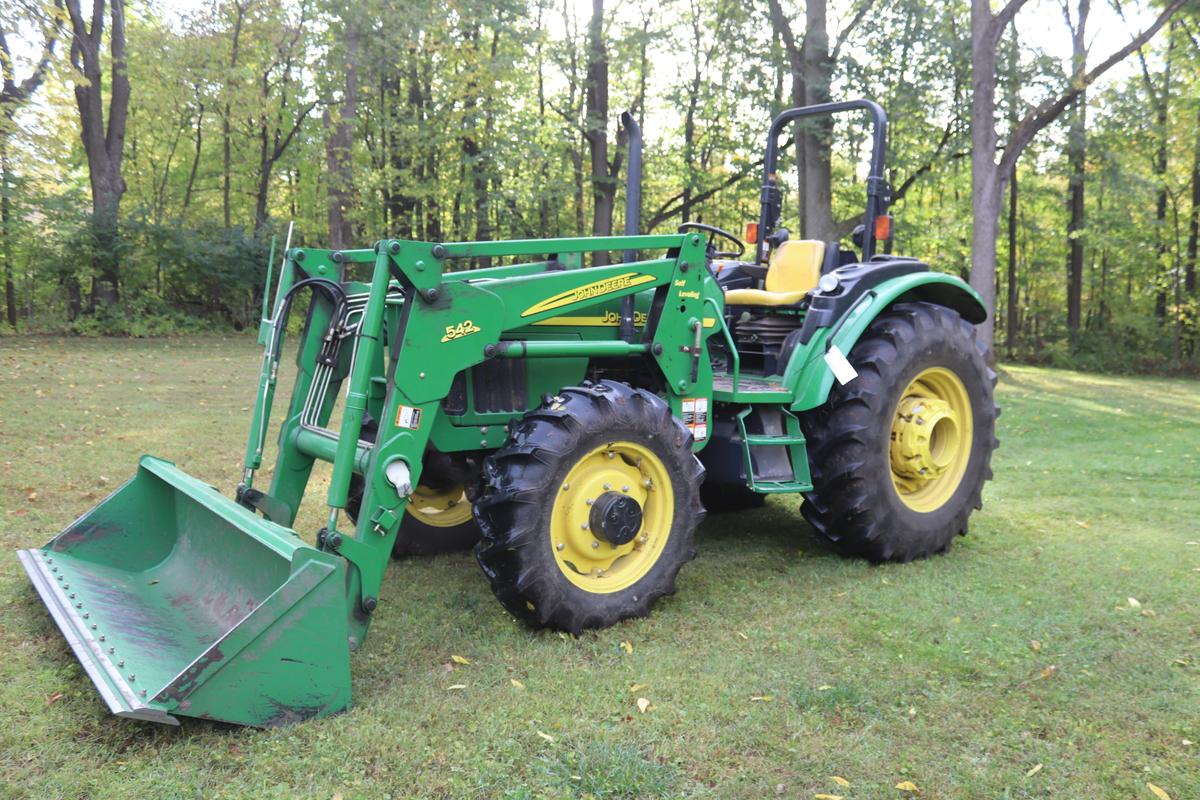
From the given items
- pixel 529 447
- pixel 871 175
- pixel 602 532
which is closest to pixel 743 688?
pixel 602 532

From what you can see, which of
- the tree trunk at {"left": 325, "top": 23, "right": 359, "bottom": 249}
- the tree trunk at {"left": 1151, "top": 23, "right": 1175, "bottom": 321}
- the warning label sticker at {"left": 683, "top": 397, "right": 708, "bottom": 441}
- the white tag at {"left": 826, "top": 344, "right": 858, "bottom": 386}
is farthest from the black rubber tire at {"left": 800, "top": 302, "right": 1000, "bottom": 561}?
the tree trunk at {"left": 1151, "top": 23, "right": 1175, "bottom": 321}

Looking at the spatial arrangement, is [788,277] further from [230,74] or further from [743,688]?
[230,74]

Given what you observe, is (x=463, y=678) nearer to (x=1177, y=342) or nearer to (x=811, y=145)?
(x=811, y=145)

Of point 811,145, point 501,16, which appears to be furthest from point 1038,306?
point 501,16

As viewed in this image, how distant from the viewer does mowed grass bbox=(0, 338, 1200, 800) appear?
2.70 meters

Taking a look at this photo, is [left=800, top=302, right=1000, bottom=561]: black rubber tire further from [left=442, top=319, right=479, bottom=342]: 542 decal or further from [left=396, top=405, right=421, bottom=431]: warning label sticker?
[left=396, top=405, right=421, bottom=431]: warning label sticker

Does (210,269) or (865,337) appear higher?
(210,269)

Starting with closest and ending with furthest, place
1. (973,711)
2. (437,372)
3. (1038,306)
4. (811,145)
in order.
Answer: (973,711), (437,372), (811,145), (1038,306)

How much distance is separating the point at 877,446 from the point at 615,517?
5.58 ft

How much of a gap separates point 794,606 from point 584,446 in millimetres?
1359

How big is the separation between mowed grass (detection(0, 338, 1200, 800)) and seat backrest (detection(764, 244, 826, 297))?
155 cm

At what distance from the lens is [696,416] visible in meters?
4.48

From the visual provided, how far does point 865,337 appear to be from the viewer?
505 cm

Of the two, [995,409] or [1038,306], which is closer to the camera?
[995,409]
